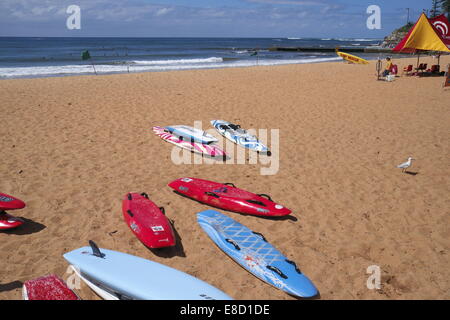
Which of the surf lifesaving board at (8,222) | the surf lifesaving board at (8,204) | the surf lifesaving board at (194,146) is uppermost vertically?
the surf lifesaving board at (194,146)

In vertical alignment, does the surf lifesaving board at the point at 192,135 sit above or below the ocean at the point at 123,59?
below

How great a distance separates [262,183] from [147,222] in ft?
9.10

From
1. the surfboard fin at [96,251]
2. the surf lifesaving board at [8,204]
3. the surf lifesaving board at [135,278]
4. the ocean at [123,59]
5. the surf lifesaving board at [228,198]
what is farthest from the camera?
the ocean at [123,59]

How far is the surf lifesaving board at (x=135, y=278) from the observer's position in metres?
3.33

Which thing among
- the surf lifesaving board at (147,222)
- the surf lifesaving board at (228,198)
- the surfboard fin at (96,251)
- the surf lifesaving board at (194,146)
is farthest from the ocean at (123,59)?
the surfboard fin at (96,251)

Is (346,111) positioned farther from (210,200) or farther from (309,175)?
(210,200)

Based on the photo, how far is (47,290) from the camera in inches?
135

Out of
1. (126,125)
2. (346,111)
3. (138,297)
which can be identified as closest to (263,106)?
(346,111)

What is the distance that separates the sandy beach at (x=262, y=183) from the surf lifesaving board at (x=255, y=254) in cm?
12

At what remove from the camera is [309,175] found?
22.4ft

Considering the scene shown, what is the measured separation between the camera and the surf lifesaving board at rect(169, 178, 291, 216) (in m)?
5.29

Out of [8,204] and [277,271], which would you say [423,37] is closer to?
[277,271]

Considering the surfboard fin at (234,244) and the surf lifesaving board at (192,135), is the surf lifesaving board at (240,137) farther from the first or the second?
the surfboard fin at (234,244)

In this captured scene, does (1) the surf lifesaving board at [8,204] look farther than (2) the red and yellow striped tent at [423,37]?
No
